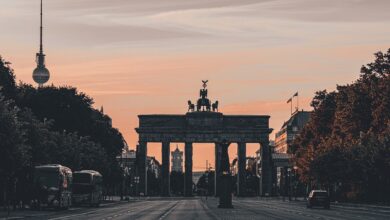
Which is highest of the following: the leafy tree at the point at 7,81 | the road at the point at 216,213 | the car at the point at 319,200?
the leafy tree at the point at 7,81

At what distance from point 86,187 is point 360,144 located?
89.3 feet

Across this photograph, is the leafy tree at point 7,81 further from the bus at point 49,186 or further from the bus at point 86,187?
the bus at point 49,186

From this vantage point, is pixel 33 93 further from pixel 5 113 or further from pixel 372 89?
pixel 5 113

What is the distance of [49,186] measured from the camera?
84688mm

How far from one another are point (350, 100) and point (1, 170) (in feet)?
171

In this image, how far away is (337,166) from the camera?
117m

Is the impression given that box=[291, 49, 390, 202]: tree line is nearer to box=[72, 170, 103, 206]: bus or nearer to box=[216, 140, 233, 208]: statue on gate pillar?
box=[216, 140, 233, 208]: statue on gate pillar

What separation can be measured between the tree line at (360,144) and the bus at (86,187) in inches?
1010

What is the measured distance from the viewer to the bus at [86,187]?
10056 centimetres

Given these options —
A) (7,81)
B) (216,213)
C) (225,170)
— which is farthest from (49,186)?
(7,81)

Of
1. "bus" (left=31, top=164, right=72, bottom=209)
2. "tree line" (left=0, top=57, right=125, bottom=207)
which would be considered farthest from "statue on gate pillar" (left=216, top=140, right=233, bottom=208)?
"tree line" (left=0, top=57, right=125, bottom=207)

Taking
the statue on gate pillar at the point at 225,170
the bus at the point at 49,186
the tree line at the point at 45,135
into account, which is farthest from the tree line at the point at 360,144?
the bus at the point at 49,186

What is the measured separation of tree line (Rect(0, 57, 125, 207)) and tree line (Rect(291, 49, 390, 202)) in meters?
27.4

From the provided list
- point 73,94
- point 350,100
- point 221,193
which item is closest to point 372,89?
point 350,100
